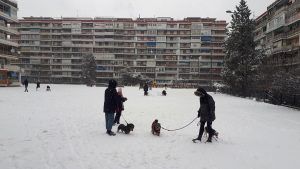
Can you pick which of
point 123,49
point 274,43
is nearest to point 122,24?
point 123,49

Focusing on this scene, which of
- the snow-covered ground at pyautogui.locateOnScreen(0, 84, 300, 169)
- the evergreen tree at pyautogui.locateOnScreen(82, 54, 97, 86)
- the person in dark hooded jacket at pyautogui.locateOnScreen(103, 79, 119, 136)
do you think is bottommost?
the snow-covered ground at pyautogui.locateOnScreen(0, 84, 300, 169)

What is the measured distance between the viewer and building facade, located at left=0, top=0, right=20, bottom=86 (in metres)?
65.2

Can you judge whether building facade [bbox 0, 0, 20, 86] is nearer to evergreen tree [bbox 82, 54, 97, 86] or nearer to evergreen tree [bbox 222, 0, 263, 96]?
evergreen tree [bbox 82, 54, 97, 86]

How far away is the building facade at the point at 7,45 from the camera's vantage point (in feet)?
214

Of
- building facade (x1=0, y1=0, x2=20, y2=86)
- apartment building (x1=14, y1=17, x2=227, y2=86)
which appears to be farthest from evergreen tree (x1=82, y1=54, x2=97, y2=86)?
building facade (x1=0, y1=0, x2=20, y2=86)

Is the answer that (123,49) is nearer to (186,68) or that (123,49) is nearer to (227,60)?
(186,68)

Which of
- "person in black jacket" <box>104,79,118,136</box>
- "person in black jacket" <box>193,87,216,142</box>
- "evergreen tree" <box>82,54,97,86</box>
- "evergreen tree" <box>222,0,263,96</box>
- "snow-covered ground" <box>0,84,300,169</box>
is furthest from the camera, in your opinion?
"evergreen tree" <box>82,54,97,86</box>

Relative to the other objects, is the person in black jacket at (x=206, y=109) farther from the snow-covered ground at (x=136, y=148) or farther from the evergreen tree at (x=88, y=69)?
the evergreen tree at (x=88, y=69)

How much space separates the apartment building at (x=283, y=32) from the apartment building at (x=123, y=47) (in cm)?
4038

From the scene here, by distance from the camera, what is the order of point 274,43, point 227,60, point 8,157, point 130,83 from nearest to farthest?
point 8,157, point 227,60, point 274,43, point 130,83

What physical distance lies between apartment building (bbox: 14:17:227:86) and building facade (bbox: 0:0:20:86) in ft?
178

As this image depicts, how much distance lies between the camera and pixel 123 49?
127 metres

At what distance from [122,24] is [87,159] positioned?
A: 119785 mm

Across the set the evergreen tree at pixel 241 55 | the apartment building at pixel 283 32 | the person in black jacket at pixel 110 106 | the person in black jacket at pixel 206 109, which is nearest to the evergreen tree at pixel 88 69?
the apartment building at pixel 283 32
